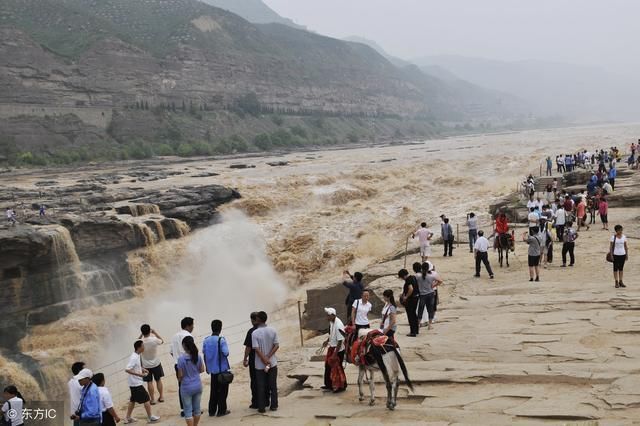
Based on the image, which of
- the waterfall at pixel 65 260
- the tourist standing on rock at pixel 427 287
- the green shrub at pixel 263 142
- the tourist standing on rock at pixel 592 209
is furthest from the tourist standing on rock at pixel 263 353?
the green shrub at pixel 263 142

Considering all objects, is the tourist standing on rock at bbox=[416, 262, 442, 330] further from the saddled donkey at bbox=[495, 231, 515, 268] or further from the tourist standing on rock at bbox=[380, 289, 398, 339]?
the saddled donkey at bbox=[495, 231, 515, 268]

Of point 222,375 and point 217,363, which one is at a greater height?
point 217,363

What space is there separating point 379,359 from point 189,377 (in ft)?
6.91

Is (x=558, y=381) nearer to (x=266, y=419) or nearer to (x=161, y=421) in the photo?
(x=266, y=419)

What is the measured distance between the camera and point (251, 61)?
107562 mm

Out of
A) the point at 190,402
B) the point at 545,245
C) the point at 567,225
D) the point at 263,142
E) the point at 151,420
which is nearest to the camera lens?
the point at 190,402

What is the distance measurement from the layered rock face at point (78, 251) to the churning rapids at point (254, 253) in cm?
30

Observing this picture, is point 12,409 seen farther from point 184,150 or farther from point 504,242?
point 184,150

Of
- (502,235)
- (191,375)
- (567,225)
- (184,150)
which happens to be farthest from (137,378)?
(184,150)

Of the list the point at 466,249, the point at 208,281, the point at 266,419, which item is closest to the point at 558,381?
the point at 266,419

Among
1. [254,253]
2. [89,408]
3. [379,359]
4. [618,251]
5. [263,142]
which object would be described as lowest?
[254,253]

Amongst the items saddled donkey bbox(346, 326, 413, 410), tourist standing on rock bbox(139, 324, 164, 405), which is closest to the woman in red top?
saddled donkey bbox(346, 326, 413, 410)

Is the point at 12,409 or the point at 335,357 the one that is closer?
the point at 12,409

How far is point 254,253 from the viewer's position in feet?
83.0
